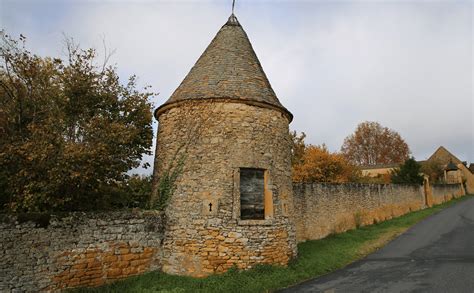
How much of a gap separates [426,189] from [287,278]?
29.0 meters

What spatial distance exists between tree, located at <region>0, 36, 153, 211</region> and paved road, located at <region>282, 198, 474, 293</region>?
6185 millimetres

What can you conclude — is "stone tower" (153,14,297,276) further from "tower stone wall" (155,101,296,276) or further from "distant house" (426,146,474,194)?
"distant house" (426,146,474,194)

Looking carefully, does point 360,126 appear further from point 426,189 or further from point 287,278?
point 287,278

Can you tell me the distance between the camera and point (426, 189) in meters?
31.8

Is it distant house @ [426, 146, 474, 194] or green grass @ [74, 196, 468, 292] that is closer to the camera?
green grass @ [74, 196, 468, 292]

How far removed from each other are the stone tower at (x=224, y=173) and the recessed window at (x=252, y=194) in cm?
3

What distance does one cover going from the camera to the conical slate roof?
31.9ft

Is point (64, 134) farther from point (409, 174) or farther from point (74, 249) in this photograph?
point (409, 174)

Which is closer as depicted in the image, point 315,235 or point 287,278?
point 287,278

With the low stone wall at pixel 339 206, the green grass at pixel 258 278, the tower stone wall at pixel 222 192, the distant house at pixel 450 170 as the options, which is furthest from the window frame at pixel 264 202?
the distant house at pixel 450 170

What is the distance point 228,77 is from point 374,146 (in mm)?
46396

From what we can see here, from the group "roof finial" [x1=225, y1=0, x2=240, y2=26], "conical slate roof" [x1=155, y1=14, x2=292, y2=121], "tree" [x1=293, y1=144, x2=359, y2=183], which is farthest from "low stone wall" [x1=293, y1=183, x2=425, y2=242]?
"roof finial" [x1=225, y1=0, x2=240, y2=26]

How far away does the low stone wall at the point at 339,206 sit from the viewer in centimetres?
1444

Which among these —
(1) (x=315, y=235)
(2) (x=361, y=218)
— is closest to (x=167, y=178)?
(1) (x=315, y=235)
